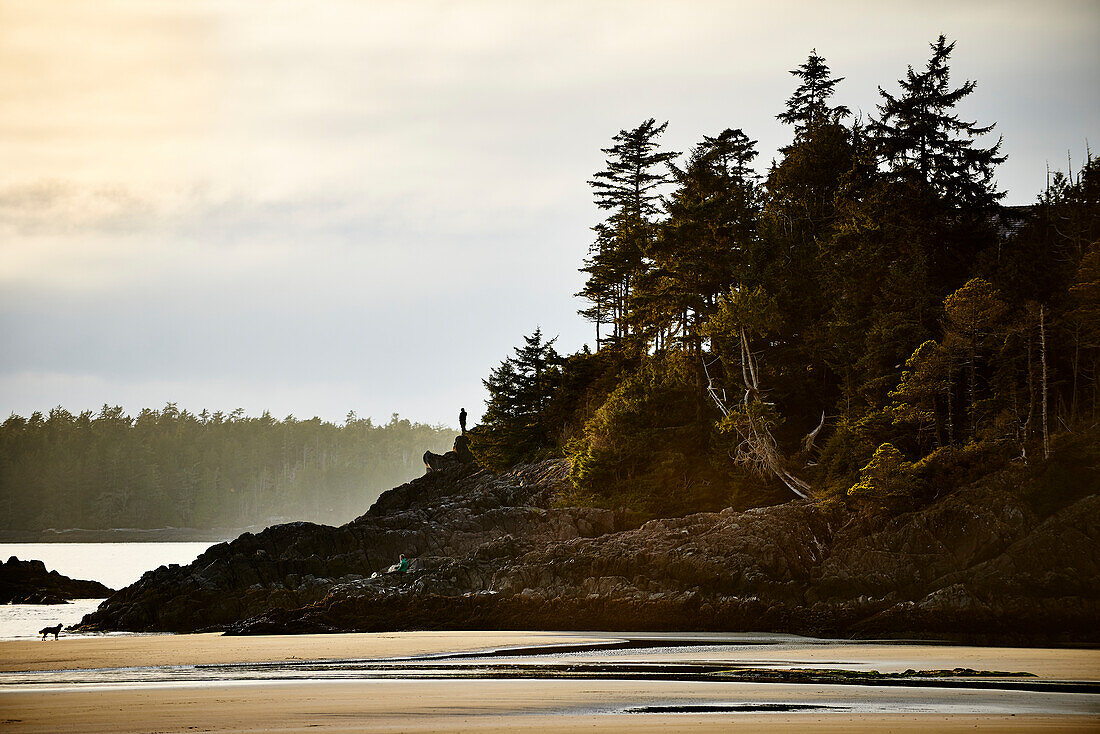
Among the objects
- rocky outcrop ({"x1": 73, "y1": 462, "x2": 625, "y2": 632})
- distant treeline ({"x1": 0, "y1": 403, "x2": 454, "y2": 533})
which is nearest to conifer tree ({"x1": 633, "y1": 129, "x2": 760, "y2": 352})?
rocky outcrop ({"x1": 73, "y1": 462, "x2": 625, "y2": 632})

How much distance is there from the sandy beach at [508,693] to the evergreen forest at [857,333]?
12.3 m

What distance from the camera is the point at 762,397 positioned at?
125 feet

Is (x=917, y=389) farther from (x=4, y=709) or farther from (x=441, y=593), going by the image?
(x=4, y=709)

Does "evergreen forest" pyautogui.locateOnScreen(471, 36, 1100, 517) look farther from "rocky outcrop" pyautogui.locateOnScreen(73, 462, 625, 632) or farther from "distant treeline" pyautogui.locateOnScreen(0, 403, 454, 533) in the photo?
"distant treeline" pyautogui.locateOnScreen(0, 403, 454, 533)

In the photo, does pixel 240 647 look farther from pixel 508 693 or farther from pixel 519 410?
pixel 519 410

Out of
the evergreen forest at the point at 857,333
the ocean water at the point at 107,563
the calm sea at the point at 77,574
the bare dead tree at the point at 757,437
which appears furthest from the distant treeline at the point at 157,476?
the bare dead tree at the point at 757,437

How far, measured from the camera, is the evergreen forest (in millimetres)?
30719

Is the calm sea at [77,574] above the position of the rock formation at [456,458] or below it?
below

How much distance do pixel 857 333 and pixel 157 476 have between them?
151 metres

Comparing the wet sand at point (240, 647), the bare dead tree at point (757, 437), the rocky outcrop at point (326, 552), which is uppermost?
the bare dead tree at point (757, 437)

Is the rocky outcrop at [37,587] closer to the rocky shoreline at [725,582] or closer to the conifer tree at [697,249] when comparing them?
the rocky shoreline at [725,582]

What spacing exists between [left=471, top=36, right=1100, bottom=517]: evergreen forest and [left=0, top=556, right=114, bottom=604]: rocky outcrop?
24893mm

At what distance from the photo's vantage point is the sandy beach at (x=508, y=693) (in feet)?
35.1

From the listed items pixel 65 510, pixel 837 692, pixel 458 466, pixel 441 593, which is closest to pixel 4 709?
pixel 837 692
